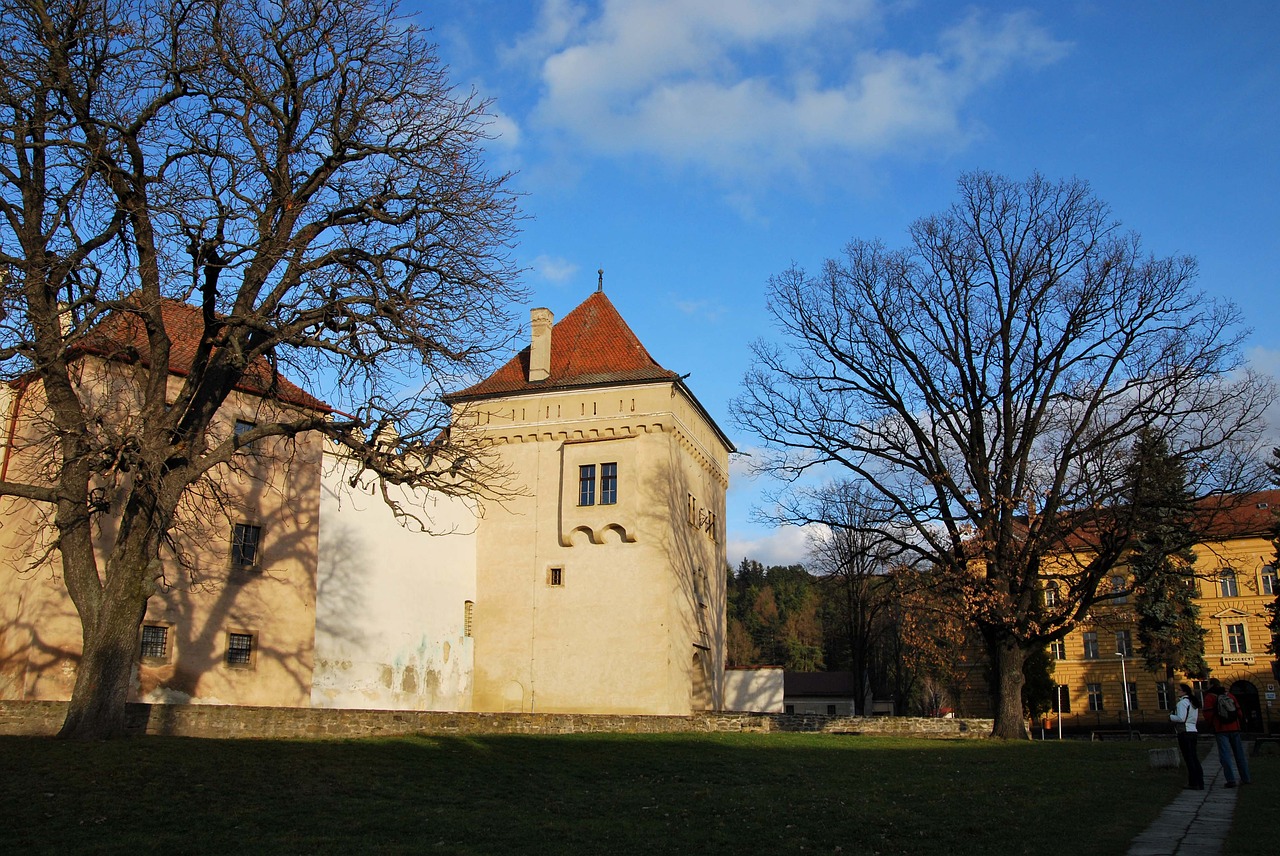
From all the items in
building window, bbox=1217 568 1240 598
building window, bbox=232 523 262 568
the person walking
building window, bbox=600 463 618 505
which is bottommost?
the person walking

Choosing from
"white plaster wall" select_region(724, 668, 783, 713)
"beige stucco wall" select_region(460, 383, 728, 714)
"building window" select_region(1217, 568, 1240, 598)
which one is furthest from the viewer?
"building window" select_region(1217, 568, 1240, 598)

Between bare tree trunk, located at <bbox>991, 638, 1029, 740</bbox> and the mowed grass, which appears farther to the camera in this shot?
bare tree trunk, located at <bbox>991, 638, 1029, 740</bbox>

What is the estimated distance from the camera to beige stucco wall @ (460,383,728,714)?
27.8 m

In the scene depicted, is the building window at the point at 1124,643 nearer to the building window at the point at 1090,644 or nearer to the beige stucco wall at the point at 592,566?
the building window at the point at 1090,644

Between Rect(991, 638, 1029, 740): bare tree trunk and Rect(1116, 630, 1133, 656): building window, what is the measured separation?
32.8m

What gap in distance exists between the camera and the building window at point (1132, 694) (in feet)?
165

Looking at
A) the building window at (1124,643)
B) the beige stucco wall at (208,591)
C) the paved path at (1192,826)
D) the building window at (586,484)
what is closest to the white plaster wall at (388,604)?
the beige stucco wall at (208,591)

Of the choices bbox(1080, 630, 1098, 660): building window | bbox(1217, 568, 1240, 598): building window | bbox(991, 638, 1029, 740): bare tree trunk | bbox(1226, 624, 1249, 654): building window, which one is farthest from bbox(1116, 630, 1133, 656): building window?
bbox(991, 638, 1029, 740): bare tree trunk

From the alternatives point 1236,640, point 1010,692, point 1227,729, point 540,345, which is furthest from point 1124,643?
point 1227,729

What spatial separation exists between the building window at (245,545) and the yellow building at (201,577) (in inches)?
1.2

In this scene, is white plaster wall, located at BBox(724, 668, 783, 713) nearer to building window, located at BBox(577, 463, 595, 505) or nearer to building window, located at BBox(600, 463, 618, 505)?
building window, located at BBox(600, 463, 618, 505)

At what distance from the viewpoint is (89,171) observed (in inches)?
526

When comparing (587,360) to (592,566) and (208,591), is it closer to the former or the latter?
(592,566)

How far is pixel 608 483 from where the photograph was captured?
29000mm
